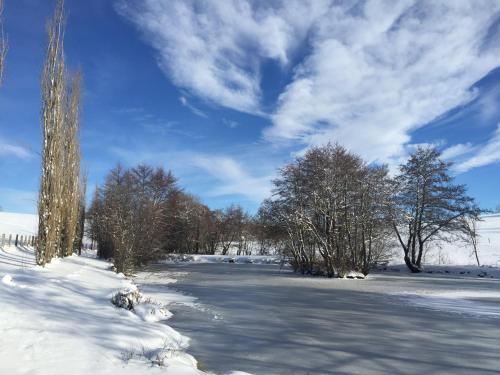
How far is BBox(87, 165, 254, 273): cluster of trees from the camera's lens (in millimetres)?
22188

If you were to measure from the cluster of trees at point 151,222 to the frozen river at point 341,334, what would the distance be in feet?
31.1

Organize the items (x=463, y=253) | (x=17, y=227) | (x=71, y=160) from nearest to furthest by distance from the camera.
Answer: (x=71, y=160) → (x=463, y=253) → (x=17, y=227)

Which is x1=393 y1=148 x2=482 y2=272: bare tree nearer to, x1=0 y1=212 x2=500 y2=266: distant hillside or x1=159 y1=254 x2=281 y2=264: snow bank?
x1=0 y1=212 x2=500 y2=266: distant hillside

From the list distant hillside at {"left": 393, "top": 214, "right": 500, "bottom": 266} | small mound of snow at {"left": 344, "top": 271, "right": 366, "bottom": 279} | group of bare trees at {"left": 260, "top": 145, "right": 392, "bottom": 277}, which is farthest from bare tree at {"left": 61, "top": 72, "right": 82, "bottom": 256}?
distant hillside at {"left": 393, "top": 214, "right": 500, "bottom": 266}

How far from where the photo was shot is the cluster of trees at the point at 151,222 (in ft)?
72.8

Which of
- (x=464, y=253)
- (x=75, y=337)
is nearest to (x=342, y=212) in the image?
(x=75, y=337)

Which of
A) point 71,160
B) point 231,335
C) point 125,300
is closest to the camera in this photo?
point 231,335

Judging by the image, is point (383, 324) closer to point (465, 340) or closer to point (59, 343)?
point (465, 340)

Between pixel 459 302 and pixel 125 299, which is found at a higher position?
pixel 125 299

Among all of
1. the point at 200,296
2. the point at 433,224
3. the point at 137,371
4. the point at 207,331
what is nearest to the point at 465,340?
the point at 207,331

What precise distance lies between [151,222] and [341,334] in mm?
20178

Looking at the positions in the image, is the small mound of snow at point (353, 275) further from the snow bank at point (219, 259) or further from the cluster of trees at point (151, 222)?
the snow bank at point (219, 259)

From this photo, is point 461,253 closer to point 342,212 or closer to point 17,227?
point 342,212

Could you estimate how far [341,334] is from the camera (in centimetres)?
819
